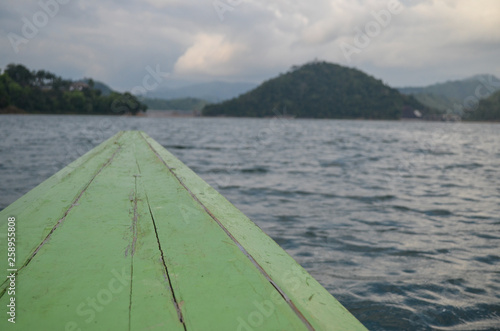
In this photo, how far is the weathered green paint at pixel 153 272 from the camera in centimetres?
119

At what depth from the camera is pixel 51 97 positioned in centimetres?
8956

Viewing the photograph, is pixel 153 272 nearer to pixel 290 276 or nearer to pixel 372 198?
pixel 290 276

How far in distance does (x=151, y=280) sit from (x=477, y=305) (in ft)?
9.06

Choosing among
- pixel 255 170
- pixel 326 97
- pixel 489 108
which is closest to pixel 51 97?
pixel 326 97

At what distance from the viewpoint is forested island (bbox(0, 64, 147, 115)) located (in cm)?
8222

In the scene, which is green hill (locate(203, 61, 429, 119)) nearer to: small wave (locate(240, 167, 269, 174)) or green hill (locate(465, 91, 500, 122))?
green hill (locate(465, 91, 500, 122))

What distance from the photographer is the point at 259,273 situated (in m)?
1.50

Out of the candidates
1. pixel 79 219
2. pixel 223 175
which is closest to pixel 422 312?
pixel 79 219

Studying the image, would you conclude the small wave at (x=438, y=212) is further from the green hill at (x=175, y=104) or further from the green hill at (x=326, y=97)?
the green hill at (x=175, y=104)

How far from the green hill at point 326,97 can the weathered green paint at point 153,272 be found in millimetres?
107118

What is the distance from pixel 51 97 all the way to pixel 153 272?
10297cm

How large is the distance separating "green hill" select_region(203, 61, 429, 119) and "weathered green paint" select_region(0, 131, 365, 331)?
10712 cm

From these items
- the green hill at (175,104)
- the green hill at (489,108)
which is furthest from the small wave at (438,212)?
the green hill at (175,104)

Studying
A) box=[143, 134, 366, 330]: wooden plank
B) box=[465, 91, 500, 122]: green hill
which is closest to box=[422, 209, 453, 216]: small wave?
box=[143, 134, 366, 330]: wooden plank
